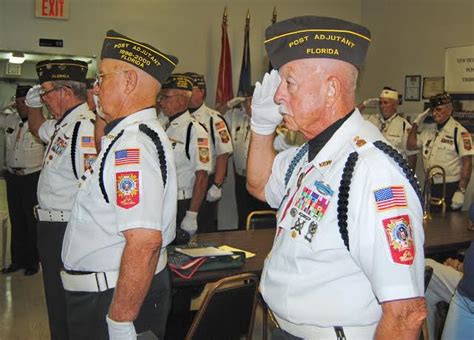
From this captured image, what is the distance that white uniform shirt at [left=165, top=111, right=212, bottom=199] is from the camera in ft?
14.8

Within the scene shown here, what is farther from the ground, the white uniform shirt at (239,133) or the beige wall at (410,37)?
the beige wall at (410,37)

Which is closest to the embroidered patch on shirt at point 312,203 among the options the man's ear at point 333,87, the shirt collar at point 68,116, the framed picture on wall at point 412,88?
the man's ear at point 333,87

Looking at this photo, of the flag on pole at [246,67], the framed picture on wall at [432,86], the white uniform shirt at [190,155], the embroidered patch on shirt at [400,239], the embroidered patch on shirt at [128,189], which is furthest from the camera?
the flag on pole at [246,67]

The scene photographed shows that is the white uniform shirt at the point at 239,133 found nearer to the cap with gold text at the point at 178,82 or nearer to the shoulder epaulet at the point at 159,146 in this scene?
the cap with gold text at the point at 178,82

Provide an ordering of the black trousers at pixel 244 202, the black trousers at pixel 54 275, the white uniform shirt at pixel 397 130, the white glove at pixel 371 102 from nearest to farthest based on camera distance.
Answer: the black trousers at pixel 54 275 → the black trousers at pixel 244 202 → the white glove at pixel 371 102 → the white uniform shirt at pixel 397 130

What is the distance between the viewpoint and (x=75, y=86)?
332cm

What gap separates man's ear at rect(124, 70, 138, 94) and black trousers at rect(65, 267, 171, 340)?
2.18 feet

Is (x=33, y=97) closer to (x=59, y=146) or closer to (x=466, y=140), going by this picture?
(x=59, y=146)

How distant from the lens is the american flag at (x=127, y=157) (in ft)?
5.97

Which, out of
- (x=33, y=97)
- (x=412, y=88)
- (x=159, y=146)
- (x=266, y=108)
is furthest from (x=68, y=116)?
(x=412, y=88)

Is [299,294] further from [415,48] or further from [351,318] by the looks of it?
[415,48]

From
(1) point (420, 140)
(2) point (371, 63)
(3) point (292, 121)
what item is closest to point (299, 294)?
(3) point (292, 121)

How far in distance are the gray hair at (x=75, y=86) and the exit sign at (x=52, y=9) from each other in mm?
3465

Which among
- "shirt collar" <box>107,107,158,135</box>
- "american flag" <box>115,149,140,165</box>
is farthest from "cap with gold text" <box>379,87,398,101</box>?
"american flag" <box>115,149,140,165</box>
